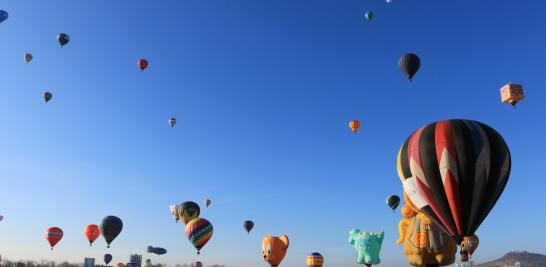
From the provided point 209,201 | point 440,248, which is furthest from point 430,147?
point 209,201

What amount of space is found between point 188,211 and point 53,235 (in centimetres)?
1433

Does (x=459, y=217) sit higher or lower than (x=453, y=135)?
lower

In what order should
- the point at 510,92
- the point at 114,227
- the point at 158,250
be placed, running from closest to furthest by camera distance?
the point at 510,92, the point at 114,227, the point at 158,250

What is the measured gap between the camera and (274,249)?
2772 cm

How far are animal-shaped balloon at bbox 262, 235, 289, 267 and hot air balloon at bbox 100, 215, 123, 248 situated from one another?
63.3 ft

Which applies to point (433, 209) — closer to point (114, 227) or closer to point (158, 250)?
point (114, 227)

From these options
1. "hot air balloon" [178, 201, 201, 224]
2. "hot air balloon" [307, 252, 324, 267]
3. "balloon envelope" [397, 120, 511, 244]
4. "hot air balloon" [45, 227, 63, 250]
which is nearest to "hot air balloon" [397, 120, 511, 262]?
"balloon envelope" [397, 120, 511, 244]

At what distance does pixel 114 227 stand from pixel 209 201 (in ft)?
40.5

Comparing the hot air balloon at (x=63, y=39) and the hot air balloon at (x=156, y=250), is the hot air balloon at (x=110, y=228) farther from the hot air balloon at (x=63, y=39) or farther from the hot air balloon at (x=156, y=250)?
the hot air balloon at (x=156, y=250)

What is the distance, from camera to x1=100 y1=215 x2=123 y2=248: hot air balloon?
4134 cm

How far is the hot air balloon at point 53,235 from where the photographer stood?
44.5m

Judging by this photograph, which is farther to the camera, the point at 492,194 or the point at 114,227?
the point at 114,227

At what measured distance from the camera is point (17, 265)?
90.8 m

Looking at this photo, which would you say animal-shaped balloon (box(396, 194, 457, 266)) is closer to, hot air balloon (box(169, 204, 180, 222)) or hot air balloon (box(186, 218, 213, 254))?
hot air balloon (box(186, 218, 213, 254))
